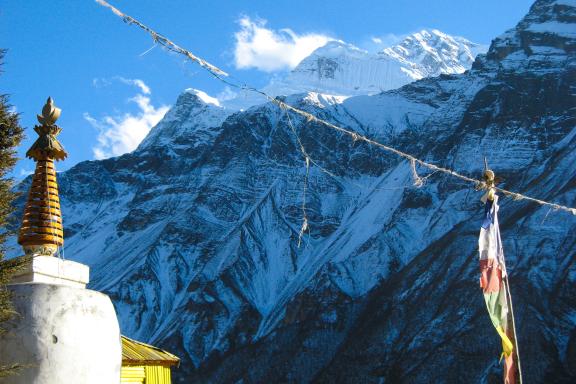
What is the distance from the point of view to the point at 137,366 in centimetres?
1709

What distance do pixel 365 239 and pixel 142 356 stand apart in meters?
131

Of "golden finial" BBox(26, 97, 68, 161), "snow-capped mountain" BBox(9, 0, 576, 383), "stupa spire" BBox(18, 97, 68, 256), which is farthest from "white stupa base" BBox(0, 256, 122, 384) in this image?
"snow-capped mountain" BBox(9, 0, 576, 383)

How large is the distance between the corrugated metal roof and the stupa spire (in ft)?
22.6

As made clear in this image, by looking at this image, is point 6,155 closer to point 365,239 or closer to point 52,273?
point 52,273

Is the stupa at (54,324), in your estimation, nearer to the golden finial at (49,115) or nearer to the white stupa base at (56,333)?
the white stupa base at (56,333)

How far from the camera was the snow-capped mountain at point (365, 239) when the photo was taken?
11069 centimetres

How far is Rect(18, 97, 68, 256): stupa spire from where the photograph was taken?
979 cm

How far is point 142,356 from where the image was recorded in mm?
17406

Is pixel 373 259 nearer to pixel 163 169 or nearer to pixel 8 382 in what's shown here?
pixel 163 169

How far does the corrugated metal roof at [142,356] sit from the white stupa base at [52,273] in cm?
717

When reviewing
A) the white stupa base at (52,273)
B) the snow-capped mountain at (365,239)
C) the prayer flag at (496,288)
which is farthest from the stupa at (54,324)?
the snow-capped mountain at (365,239)

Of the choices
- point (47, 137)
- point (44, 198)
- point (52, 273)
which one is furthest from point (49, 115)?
point (52, 273)

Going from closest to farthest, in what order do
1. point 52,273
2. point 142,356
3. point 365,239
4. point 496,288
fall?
point 52,273, point 496,288, point 142,356, point 365,239

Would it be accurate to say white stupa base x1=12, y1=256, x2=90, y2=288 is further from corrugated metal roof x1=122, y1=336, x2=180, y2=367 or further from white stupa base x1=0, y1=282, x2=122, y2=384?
corrugated metal roof x1=122, y1=336, x2=180, y2=367
